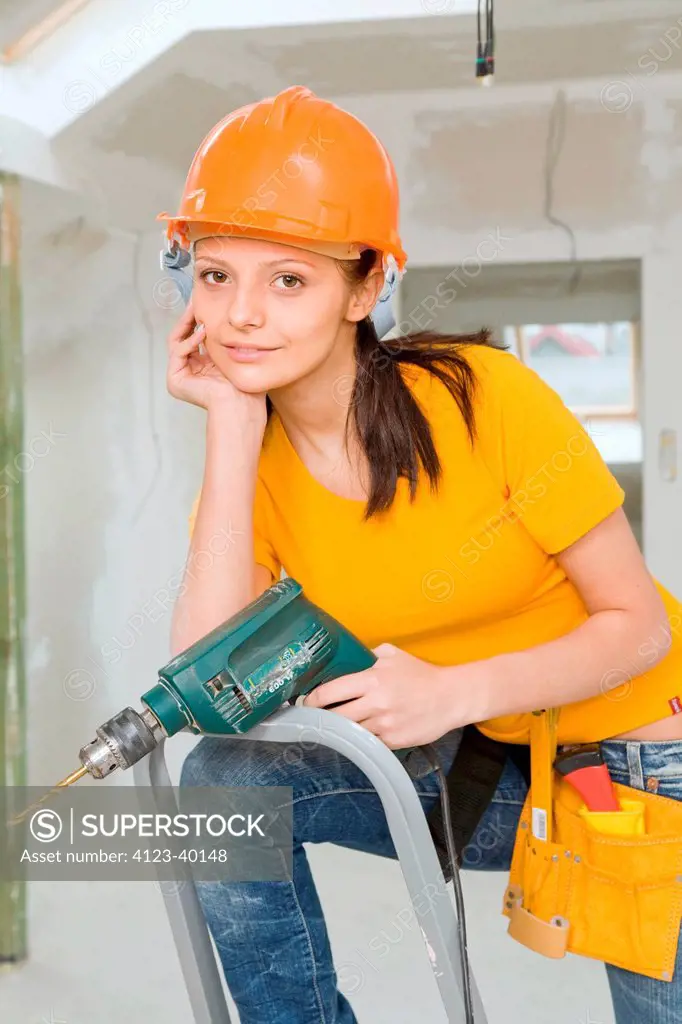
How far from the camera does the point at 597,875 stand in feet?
3.56

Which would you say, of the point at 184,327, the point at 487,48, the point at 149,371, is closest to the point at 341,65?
the point at 487,48

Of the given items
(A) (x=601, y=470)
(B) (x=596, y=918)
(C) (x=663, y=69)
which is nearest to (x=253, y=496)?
(A) (x=601, y=470)

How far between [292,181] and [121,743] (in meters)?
0.55

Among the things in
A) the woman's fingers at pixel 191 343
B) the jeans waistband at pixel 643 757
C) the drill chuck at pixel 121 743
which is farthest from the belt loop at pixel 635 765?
the woman's fingers at pixel 191 343

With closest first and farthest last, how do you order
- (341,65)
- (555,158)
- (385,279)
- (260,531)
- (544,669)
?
(544,669) < (385,279) < (260,531) < (341,65) < (555,158)

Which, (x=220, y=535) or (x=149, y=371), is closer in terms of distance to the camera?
(x=220, y=535)

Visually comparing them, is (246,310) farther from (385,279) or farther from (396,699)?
(396,699)

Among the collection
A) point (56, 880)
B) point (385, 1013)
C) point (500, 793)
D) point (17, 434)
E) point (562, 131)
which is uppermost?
point (562, 131)

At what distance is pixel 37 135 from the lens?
226 cm

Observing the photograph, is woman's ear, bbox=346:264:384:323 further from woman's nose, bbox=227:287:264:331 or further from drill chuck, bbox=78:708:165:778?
A: drill chuck, bbox=78:708:165:778

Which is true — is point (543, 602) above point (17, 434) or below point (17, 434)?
below

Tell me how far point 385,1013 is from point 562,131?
78.6 inches

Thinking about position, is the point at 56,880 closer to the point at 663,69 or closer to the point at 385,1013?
the point at 385,1013

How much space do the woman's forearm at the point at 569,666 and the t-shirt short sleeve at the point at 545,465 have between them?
0.31 ft
